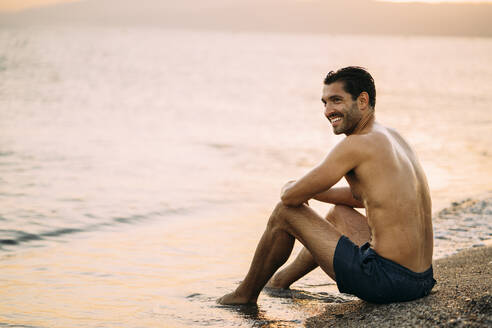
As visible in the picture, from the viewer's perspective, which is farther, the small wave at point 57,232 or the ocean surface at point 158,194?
the small wave at point 57,232

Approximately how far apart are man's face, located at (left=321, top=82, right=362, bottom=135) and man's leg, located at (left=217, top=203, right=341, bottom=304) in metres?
0.58

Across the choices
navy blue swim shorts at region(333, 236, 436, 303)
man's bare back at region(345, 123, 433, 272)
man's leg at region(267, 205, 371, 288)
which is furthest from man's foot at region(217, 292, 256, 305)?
man's bare back at region(345, 123, 433, 272)

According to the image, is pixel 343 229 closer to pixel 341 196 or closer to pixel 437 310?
pixel 341 196

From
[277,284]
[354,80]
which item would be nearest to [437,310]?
[354,80]

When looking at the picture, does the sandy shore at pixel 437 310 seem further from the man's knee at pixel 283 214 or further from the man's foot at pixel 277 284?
the man's knee at pixel 283 214

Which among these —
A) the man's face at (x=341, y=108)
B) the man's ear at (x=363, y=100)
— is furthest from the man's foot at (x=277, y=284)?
the man's ear at (x=363, y=100)

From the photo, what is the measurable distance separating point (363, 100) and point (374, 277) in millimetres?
1084

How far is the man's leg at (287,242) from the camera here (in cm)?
343

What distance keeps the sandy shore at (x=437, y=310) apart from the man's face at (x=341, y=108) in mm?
1133

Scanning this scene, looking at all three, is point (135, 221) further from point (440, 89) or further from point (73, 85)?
point (440, 89)

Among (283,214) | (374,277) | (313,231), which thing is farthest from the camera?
(283,214)

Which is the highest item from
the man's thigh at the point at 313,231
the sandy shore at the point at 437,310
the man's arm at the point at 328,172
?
the man's arm at the point at 328,172

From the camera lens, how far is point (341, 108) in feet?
11.6

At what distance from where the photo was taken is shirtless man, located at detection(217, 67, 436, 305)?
3221 millimetres
